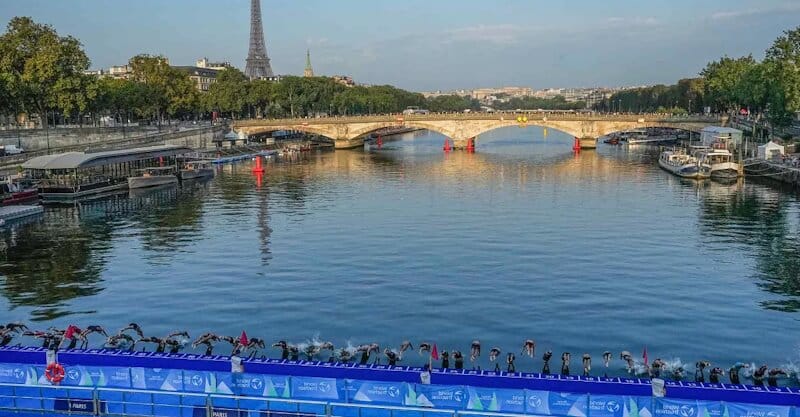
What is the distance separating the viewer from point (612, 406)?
1864cm

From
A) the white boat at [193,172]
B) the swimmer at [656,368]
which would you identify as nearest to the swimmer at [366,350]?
the swimmer at [656,368]

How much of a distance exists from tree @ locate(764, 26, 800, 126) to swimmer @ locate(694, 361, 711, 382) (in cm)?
6841

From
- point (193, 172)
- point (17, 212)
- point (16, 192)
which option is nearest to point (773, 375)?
point (17, 212)

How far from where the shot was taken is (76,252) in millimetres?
48344

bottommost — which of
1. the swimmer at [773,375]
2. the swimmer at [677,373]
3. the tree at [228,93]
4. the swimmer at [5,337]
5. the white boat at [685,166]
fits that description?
the swimmer at [677,373]

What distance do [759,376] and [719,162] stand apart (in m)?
69.3

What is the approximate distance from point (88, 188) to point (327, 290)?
4611 centimetres

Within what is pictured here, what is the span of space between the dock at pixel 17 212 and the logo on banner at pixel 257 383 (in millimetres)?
46197

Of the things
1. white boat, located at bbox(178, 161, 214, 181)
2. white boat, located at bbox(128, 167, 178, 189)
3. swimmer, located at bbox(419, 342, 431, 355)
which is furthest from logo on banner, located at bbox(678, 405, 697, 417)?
white boat, located at bbox(178, 161, 214, 181)

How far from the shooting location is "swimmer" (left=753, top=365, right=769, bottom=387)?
2484 centimetres

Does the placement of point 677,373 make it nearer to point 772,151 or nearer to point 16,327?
point 16,327

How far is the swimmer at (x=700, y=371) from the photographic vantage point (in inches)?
1006

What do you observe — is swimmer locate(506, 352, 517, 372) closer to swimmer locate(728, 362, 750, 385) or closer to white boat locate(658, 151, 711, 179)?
swimmer locate(728, 362, 750, 385)

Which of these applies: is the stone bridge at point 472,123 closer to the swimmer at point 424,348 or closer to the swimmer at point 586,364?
the swimmer at point 586,364
